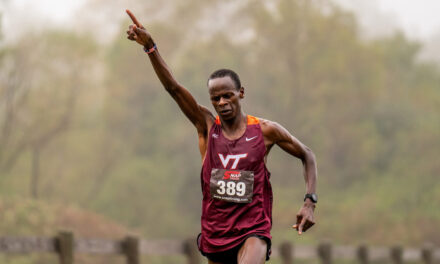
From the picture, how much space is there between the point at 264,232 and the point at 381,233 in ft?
102

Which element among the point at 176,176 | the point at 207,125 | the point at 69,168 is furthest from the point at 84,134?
the point at 207,125

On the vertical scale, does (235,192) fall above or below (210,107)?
below

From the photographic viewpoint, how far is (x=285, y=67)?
43094mm

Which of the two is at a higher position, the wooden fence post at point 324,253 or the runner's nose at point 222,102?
the wooden fence post at point 324,253

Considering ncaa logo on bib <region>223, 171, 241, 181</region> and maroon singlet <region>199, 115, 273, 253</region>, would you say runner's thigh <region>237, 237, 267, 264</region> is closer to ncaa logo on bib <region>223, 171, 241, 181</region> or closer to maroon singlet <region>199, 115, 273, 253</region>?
maroon singlet <region>199, 115, 273, 253</region>

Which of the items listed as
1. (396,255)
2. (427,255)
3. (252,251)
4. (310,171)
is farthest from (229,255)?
(427,255)

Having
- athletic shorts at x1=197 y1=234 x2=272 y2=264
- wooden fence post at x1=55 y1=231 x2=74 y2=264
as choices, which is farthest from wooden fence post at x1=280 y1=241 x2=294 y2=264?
athletic shorts at x1=197 y1=234 x2=272 y2=264

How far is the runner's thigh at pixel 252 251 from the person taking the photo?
5000 millimetres

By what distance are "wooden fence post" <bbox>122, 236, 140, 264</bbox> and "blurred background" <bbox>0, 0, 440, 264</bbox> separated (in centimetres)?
2585

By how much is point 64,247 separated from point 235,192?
3.45 m

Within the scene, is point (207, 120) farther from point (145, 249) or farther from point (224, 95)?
point (145, 249)

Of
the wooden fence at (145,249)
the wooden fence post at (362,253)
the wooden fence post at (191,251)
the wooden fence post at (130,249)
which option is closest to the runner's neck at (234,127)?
the wooden fence at (145,249)

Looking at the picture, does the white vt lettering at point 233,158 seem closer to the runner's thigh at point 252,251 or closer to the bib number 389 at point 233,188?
the bib number 389 at point 233,188

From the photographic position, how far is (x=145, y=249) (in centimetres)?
950
